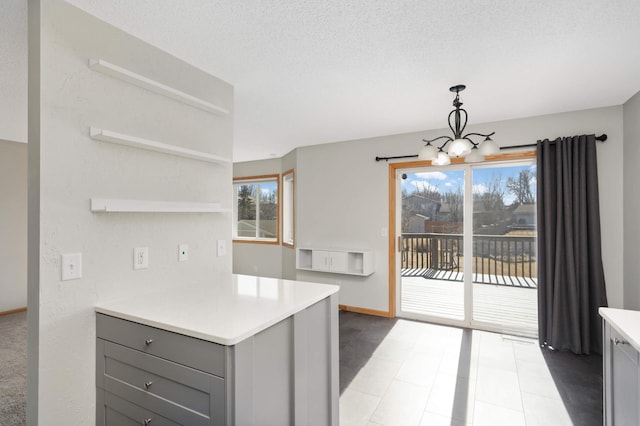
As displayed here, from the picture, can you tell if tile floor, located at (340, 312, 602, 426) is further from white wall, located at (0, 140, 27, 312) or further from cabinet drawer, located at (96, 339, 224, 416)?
white wall, located at (0, 140, 27, 312)

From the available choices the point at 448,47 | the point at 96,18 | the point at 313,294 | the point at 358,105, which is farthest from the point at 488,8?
the point at 96,18

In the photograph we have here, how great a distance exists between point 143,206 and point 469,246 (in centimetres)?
357

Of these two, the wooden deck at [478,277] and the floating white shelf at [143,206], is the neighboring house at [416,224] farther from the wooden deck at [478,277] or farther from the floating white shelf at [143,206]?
the floating white shelf at [143,206]

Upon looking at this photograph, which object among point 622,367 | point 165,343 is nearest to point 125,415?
point 165,343

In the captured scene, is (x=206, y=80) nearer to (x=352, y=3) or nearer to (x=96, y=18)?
(x=96, y=18)

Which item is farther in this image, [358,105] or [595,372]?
[358,105]

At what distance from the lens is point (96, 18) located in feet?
5.66

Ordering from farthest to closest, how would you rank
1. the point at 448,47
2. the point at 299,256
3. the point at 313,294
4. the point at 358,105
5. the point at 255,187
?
the point at 255,187 → the point at 299,256 → the point at 358,105 → the point at 448,47 → the point at 313,294

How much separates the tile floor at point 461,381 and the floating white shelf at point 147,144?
2.00 metres

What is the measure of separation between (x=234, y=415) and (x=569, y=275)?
11.4 ft

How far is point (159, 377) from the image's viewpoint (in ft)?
4.68

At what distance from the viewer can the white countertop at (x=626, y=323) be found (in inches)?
53.5

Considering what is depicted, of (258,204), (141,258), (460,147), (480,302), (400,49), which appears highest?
(400,49)

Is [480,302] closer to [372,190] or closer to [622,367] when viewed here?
[372,190]
